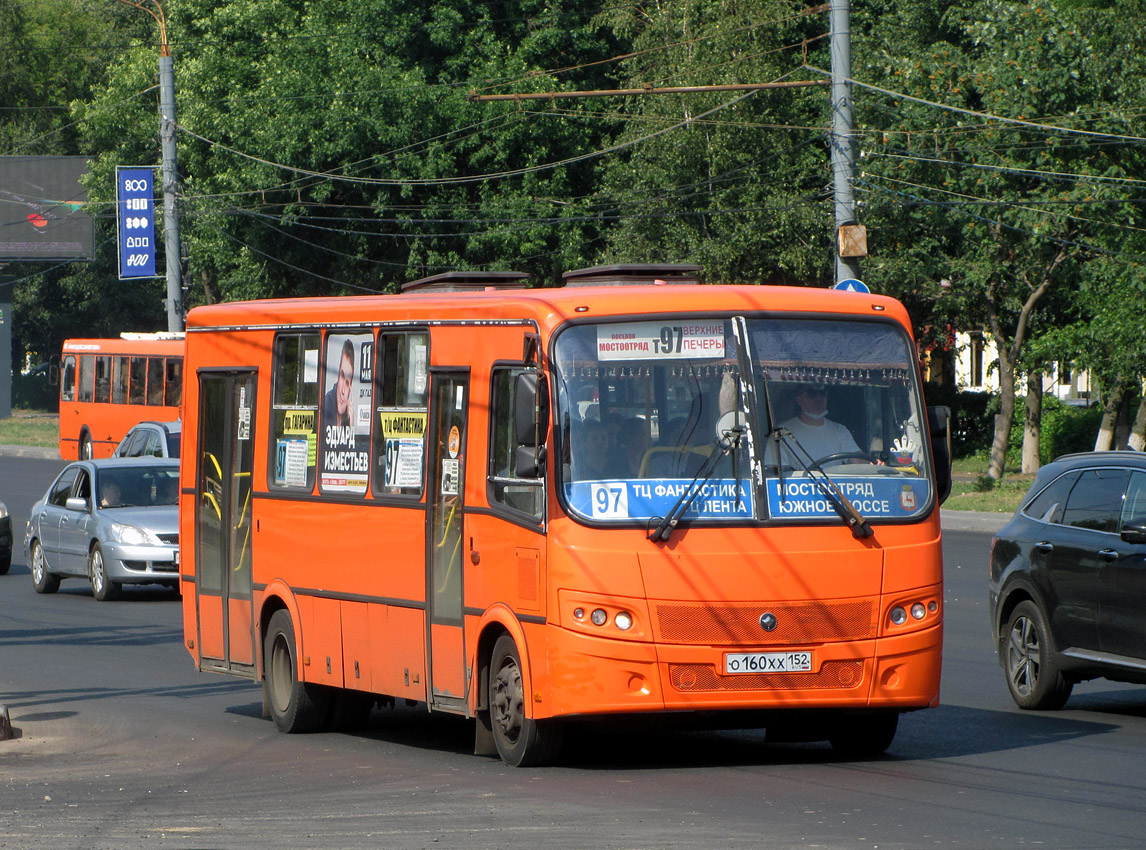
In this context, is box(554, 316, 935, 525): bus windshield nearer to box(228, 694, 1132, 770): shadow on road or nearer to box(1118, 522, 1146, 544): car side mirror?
box(228, 694, 1132, 770): shadow on road

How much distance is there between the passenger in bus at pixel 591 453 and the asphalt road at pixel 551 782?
1490mm

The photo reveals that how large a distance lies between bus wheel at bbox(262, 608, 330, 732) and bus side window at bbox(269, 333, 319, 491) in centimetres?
90

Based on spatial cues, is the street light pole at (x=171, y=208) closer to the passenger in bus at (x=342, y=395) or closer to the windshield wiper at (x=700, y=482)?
the passenger in bus at (x=342, y=395)

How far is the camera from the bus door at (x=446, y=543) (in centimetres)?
1033

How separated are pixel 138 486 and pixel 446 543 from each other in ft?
41.7

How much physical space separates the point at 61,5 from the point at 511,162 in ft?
151

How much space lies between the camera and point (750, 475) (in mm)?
9609

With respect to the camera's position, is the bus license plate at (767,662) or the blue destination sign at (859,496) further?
the blue destination sign at (859,496)

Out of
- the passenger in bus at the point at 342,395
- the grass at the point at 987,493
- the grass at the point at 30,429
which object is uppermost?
the passenger in bus at the point at 342,395

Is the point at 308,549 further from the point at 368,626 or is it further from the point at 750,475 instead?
the point at 750,475

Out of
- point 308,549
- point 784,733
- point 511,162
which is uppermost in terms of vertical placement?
point 511,162

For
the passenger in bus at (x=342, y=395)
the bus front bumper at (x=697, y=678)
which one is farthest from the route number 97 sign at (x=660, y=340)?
the passenger in bus at (x=342, y=395)

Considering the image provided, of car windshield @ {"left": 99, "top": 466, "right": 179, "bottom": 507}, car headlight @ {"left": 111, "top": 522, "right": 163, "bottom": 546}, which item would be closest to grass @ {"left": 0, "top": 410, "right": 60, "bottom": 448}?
car windshield @ {"left": 99, "top": 466, "right": 179, "bottom": 507}

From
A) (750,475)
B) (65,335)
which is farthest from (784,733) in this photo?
(65,335)
